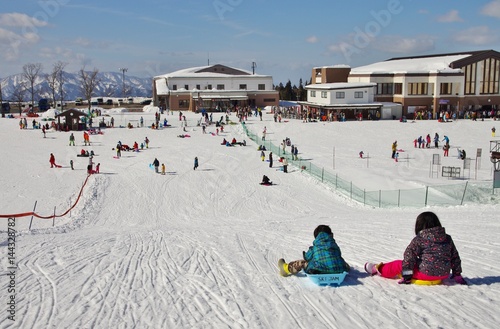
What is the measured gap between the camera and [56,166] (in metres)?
29.3

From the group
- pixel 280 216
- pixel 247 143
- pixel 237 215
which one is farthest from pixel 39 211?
pixel 247 143

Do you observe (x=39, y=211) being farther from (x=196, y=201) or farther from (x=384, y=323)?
(x=384, y=323)

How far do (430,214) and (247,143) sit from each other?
3250 cm

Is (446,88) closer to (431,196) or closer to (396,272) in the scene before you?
(431,196)

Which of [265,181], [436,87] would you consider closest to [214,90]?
[436,87]

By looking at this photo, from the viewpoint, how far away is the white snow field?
645cm

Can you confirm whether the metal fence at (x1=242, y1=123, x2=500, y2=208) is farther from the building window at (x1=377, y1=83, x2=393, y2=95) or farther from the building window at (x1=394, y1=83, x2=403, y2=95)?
the building window at (x1=377, y1=83, x2=393, y2=95)

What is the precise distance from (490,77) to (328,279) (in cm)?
6215

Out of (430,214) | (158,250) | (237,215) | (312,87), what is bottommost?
(237,215)

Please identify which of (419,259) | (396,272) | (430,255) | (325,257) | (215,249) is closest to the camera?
(430,255)

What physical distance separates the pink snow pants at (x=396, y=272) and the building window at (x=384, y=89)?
55.4 meters

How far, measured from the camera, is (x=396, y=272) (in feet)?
23.9

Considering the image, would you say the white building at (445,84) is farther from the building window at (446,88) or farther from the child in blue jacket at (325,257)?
the child in blue jacket at (325,257)

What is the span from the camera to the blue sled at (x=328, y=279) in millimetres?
7172
